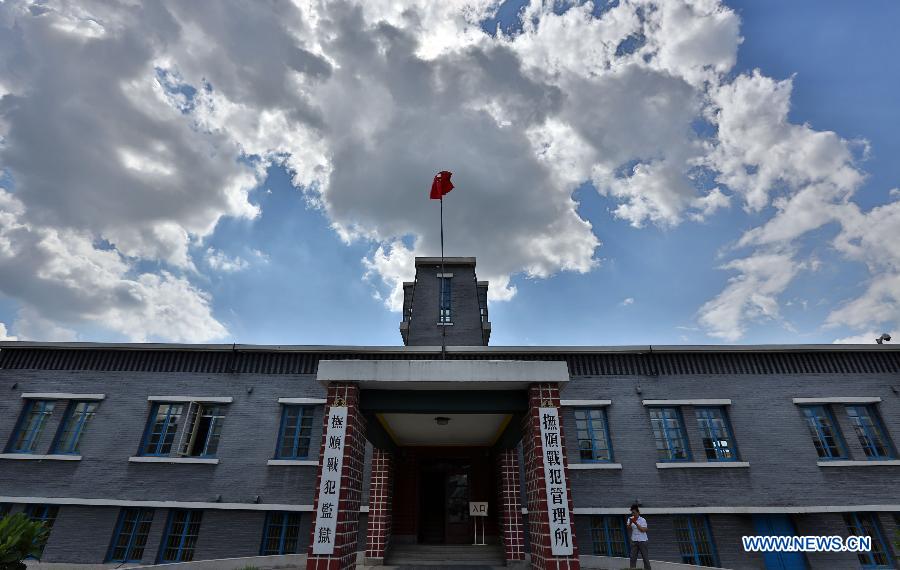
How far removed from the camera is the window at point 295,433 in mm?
13430

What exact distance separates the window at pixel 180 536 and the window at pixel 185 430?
1729 millimetres

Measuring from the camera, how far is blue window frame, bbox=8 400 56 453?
45.0 feet

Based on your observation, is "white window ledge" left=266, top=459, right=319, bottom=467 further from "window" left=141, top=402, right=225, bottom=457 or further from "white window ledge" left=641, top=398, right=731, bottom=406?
"white window ledge" left=641, top=398, right=731, bottom=406

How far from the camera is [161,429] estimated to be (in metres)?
13.9

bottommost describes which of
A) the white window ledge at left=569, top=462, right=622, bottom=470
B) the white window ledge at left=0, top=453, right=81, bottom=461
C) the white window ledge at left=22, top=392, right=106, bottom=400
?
the white window ledge at left=569, top=462, right=622, bottom=470

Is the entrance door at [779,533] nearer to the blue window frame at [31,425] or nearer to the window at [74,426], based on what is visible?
the window at [74,426]

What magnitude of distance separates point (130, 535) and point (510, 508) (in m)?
11.4

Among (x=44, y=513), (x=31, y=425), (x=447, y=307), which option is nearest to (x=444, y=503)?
(x=447, y=307)

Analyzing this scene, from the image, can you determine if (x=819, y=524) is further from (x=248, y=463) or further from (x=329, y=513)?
(x=248, y=463)

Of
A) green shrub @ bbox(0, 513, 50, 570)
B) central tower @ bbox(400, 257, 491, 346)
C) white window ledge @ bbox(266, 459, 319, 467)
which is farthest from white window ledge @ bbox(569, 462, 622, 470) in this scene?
green shrub @ bbox(0, 513, 50, 570)

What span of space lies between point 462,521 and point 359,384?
906 cm

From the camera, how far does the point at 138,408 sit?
14.0 m

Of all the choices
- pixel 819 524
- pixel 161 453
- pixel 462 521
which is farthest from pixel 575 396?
pixel 161 453

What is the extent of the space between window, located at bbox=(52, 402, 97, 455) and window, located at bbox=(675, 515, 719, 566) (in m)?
18.8
